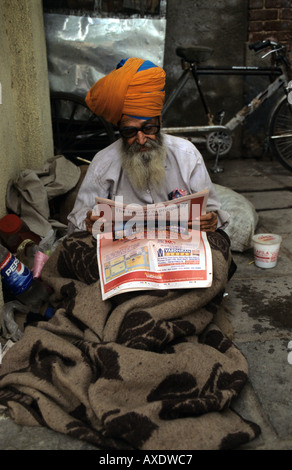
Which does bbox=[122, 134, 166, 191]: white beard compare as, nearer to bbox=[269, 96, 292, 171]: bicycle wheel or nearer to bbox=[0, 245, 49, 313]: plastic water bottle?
bbox=[0, 245, 49, 313]: plastic water bottle

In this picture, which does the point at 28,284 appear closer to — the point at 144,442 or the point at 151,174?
the point at 151,174

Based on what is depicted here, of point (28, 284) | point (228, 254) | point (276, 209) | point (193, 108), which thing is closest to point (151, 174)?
point (228, 254)

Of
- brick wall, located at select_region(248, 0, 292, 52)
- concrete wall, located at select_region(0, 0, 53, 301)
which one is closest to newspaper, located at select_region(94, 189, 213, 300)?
concrete wall, located at select_region(0, 0, 53, 301)

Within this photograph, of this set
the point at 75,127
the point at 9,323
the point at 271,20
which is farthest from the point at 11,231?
the point at 271,20

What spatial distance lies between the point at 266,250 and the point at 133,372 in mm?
1570

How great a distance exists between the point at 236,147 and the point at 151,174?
11.9 feet

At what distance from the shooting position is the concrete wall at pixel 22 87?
330cm

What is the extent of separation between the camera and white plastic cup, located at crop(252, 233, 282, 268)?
3.12 meters

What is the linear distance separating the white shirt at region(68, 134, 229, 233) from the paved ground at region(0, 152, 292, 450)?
1.77 feet

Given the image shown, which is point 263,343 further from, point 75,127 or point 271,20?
point 271,20

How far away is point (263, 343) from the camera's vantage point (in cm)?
238

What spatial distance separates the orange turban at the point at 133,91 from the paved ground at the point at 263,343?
117 cm

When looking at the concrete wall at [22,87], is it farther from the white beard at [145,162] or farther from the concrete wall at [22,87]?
the white beard at [145,162]

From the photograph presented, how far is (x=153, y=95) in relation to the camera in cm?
240
